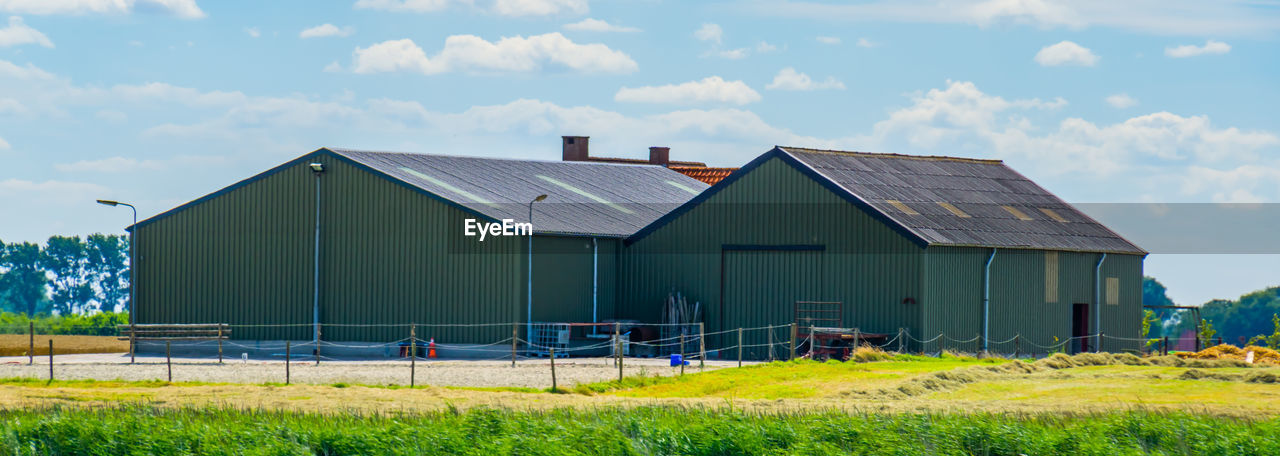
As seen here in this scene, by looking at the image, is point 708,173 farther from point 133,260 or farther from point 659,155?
point 133,260

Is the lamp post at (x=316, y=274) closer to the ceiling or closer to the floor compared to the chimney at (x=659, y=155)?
closer to the floor

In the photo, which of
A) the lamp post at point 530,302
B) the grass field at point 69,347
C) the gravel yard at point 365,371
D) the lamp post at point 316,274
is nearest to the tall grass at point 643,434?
the gravel yard at point 365,371

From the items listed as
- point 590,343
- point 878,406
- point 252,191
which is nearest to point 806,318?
point 590,343

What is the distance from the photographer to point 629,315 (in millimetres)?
45469

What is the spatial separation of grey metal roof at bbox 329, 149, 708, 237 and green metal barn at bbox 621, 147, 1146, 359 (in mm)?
2611

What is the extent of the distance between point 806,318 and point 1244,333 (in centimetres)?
8972

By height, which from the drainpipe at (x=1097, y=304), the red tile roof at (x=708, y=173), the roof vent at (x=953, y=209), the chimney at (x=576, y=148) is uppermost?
the chimney at (x=576, y=148)

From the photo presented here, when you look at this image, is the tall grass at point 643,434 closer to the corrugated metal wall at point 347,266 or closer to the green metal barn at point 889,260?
the green metal barn at point 889,260

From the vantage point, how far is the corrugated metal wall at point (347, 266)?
A: 42844 millimetres

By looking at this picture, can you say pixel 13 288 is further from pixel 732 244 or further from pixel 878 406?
pixel 878 406

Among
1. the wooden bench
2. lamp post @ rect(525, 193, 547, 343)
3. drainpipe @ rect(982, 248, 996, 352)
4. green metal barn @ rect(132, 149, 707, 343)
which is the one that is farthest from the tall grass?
the wooden bench

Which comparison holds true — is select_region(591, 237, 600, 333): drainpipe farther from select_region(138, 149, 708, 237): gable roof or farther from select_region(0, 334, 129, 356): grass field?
select_region(0, 334, 129, 356): grass field

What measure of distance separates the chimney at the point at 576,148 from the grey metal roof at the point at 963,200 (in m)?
18.3

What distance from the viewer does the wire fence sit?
129 ft
